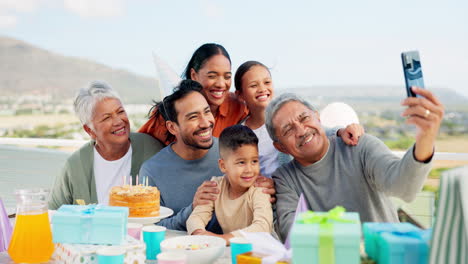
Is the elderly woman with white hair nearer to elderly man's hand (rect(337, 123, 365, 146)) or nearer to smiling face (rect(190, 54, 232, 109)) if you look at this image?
smiling face (rect(190, 54, 232, 109))

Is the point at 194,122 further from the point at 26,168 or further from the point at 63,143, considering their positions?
the point at 26,168

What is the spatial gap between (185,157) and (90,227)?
97cm

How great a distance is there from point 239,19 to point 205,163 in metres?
25.0

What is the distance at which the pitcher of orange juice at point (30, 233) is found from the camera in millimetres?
1627

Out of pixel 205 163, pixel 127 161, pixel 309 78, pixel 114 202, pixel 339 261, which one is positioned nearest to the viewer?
pixel 339 261

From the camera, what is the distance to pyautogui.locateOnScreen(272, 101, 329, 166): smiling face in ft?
6.93

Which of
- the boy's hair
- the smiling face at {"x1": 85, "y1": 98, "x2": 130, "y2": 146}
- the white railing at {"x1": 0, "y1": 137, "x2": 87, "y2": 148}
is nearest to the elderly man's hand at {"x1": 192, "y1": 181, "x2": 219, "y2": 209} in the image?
the boy's hair

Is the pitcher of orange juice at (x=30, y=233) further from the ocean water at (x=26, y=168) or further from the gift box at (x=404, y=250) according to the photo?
the ocean water at (x=26, y=168)

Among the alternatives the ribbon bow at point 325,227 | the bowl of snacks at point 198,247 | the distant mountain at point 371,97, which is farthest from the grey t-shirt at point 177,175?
the distant mountain at point 371,97

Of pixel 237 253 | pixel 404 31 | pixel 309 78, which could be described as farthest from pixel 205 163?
pixel 404 31

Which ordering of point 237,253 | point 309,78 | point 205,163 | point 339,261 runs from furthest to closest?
point 309,78 → point 205,163 → point 237,253 → point 339,261

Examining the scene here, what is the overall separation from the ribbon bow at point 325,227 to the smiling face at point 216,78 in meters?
1.74

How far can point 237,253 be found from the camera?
1545mm

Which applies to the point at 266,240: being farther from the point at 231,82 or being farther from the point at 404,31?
the point at 404,31
